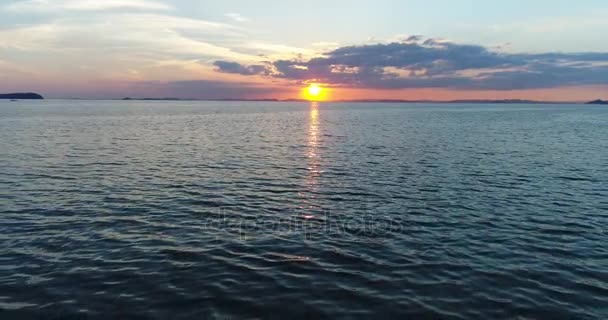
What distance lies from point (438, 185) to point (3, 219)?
117 ft

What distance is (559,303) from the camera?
57.0ft

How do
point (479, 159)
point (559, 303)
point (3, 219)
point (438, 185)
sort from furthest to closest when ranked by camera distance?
point (479, 159), point (438, 185), point (3, 219), point (559, 303)

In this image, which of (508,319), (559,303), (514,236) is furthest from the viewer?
(514,236)

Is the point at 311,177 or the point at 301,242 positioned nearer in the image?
the point at 301,242

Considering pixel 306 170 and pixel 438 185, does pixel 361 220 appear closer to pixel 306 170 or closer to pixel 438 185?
pixel 438 185

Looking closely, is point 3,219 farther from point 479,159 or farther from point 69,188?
point 479,159

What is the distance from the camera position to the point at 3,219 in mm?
27328

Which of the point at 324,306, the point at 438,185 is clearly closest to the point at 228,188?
the point at 438,185

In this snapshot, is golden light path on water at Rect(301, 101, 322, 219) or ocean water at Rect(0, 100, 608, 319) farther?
golden light path on water at Rect(301, 101, 322, 219)

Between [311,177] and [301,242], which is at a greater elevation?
[311,177]

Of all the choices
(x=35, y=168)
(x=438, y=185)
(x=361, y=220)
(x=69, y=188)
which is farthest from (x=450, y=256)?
(x=35, y=168)

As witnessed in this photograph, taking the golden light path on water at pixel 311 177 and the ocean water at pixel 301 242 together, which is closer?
the ocean water at pixel 301 242

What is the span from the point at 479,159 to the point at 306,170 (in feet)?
83.1

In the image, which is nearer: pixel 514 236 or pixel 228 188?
pixel 514 236
